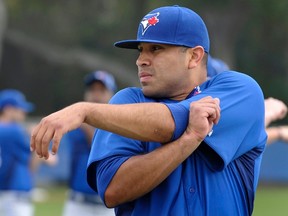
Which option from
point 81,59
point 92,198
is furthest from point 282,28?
point 92,198

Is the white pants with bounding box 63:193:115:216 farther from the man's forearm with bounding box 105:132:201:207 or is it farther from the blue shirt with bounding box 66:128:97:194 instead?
the man's forearm with bounding box 105:132:201:207

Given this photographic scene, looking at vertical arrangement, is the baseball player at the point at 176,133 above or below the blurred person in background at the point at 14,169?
above

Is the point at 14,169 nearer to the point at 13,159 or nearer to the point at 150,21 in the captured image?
the point at 13,159

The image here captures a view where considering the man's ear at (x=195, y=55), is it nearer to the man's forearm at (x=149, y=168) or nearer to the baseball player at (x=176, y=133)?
the baseball player at (x=176, y=133)

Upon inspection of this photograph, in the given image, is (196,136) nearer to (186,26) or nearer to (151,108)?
(151,108)

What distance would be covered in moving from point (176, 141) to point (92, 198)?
5.43 meters

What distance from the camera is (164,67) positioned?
11.9 ft

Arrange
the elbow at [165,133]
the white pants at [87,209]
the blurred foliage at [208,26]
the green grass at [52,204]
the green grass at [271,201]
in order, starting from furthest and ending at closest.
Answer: the blurred foliage at [208,26] → the green grass at [52,204] → the green grass at [271,201] → the white pants at [87,209] → the elbow at [165,133]

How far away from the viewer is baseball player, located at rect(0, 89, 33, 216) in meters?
11.0

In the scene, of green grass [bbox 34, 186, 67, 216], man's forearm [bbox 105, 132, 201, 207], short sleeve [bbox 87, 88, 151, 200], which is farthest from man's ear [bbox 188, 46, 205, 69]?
green grass [bbox 34, 186, 67, 216]

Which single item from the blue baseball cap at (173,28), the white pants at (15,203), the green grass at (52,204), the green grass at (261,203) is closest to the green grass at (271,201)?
the green grass at (261,203)

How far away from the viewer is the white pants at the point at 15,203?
10.9 metres

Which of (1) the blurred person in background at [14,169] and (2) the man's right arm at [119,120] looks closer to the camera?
(2) the man's right arm at [119,120]

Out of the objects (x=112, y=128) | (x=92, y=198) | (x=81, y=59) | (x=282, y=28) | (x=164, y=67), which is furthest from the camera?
(x=81, y=59)
